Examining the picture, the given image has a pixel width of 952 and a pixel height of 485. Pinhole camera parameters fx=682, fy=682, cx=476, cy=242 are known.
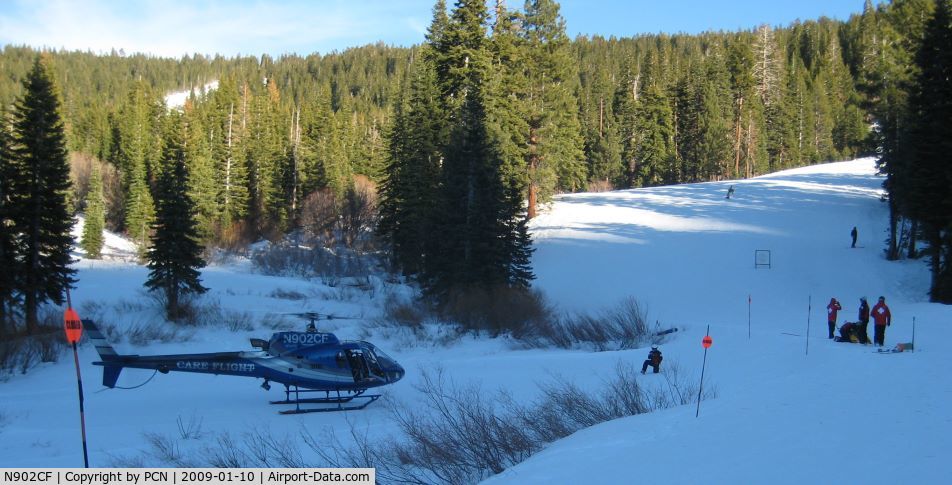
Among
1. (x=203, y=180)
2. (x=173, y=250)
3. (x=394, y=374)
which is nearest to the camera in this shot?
(x=394, y=374)

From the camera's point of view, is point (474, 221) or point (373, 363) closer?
point (373, 363)

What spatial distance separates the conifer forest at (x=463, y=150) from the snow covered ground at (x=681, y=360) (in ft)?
11.4

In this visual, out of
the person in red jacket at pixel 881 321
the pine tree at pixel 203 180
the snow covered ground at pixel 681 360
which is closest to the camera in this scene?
the snow covered ground at pixel 681 360

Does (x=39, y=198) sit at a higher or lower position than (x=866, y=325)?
higher

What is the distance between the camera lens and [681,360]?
20750 millimetres

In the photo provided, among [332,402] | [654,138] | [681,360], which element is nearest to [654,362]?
[681,360]

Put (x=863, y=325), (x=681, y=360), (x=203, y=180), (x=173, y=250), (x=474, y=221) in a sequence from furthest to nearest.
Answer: (x=203, y=180), (x=474, y=221), (x=173, y=250), (x=681, y=360), (x=863, y=325)

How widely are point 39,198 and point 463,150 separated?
1765 cm

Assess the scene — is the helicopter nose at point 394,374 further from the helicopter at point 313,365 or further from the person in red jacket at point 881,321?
the person in red jacket at point 881,321

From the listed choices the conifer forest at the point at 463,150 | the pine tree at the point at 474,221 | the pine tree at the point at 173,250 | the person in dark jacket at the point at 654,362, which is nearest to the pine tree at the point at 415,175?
the conifer forest at the point at 463,150

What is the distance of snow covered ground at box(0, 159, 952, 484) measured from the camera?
26.1 feet

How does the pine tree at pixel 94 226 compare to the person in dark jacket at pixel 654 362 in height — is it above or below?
above

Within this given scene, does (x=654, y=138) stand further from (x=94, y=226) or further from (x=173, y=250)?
(x=173, y=250)

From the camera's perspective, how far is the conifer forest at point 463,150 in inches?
1074
